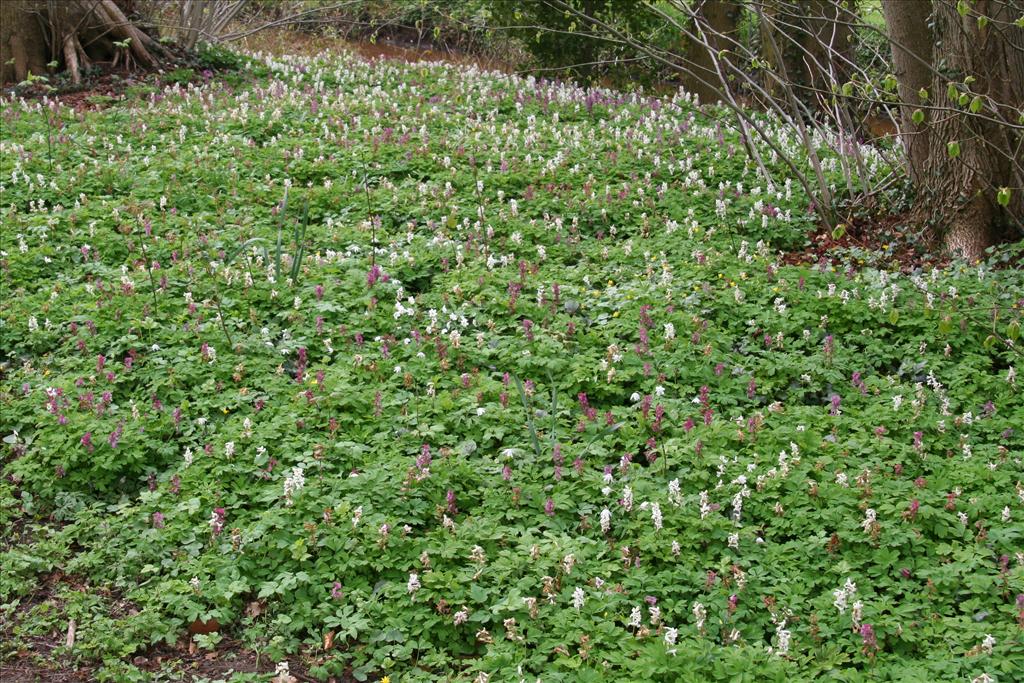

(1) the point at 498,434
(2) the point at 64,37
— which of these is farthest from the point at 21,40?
(1) the point at 498,434

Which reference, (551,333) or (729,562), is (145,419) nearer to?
(551,333)

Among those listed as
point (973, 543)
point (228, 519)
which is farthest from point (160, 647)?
point (973, 543)

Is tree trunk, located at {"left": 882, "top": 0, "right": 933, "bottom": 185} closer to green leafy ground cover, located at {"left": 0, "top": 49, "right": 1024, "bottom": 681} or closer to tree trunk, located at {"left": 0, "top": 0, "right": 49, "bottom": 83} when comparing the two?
green leafy ground cover, located at {"left": 0, "top": 49, "right": 1024, "bottom": 681}

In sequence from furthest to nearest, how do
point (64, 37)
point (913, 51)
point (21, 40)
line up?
point (64, 37)
point (21, 40)
point (913, 51)

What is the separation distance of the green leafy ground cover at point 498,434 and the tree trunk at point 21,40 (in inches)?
211

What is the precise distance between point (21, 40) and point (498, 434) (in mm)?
11619

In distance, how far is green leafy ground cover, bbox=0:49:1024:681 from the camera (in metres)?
4.34

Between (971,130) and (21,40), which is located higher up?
(971,130)

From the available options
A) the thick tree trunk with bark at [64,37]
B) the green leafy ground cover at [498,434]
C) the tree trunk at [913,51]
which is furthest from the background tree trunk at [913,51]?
the thick tree trunk with bark at [64,37]

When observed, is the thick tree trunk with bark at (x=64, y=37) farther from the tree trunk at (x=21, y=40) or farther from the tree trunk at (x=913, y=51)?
the tree trunk at (x=913, y=51)

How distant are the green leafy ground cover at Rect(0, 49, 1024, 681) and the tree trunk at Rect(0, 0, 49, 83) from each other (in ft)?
17.6

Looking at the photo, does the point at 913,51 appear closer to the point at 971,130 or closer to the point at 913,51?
the point at 913,51

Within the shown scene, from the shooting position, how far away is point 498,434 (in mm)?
5598

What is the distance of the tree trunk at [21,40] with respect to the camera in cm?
1334
